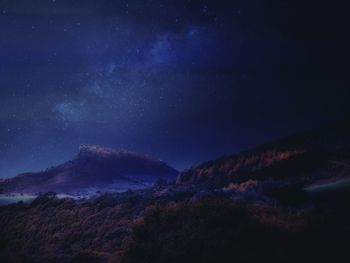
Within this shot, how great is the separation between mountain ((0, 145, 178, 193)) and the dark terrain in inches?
1212

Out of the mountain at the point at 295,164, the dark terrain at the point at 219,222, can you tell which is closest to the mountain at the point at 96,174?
the mountain at the point at 295,164

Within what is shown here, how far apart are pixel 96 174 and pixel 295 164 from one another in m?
47.6

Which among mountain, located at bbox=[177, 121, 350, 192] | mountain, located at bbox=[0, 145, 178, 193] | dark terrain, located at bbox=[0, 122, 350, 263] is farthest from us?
mountain, located at bbox=[0, 145, 178, 193]

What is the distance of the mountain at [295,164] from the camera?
59.5 feet

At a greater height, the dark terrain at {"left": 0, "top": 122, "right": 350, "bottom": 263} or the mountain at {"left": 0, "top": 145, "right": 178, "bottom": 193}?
the mountain at {"left": 0, "top": 145, "right": 178, "bottom": 193}

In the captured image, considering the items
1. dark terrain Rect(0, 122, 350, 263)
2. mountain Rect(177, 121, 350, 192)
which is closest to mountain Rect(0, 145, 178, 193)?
mountain Rect(177, 121, 350, 192)

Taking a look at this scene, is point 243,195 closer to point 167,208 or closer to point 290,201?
point 290,201

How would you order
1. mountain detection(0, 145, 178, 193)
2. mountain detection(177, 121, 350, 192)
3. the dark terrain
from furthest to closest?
1. mountain detection(0, 145, 178, 193)
2. mountain detection(177, 121, 350, 192)
3. the dark terrain

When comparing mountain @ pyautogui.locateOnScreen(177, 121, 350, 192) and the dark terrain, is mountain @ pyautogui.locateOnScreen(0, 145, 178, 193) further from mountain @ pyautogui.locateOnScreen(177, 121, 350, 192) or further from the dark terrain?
the dark terrain

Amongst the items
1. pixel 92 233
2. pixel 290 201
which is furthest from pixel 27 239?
pixel 290 201

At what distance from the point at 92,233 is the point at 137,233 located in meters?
5.92

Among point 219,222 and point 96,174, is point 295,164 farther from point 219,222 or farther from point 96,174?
point 96,174

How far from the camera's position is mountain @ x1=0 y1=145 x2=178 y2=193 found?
5769cm

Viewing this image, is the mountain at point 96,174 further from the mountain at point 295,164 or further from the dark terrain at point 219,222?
the dark terrain at point 219,222
